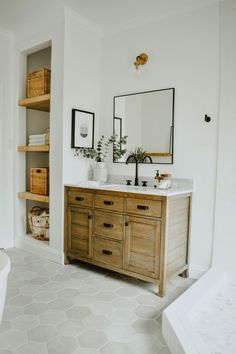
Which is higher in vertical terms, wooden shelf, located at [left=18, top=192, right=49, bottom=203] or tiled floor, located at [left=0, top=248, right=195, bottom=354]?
wooden shelf, located at [left=18, top=192, right=49, bottom=203]

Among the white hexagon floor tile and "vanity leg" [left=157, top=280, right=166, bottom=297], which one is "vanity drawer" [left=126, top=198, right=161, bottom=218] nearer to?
"vanity leg" [left=157, top=280, right=166, bottom=297]

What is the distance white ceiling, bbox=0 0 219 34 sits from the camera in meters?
2.89

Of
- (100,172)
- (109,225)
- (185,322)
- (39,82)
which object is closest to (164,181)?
(109,225)

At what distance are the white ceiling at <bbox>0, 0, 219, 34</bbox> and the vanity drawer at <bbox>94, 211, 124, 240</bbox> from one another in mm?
2123

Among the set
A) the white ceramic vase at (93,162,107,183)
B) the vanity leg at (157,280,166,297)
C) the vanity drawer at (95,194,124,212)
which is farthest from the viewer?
the white ceramic vase at (93,162,107,183)

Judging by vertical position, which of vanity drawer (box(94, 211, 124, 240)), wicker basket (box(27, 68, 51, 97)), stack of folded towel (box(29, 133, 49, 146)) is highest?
wicker basket (box(27, 68, 51, 97))

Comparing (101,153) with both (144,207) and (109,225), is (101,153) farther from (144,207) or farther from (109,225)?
(144,207)

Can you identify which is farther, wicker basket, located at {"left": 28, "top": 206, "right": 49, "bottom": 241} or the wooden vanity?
wicker basket, located at {"left": 28, "top": 206, "right": 49, "bottom": 241}

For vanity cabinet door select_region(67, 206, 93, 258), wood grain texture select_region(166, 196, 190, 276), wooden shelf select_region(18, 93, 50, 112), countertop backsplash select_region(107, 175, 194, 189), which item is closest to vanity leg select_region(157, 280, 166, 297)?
wood grain texture select_region(166, 196, 190, 276)

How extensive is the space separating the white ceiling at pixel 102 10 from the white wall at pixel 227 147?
13.2 inches

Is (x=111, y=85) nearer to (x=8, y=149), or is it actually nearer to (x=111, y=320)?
(x=8, y=149)

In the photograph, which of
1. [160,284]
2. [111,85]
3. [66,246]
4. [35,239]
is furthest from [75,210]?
[111,85]

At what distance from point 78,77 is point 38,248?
209 cm

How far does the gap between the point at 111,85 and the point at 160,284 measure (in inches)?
91.5
